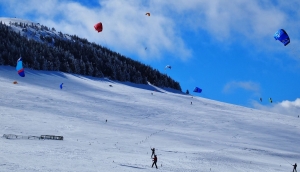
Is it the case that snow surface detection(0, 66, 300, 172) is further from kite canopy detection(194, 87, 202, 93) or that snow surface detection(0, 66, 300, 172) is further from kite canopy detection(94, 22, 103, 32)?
kite canopy detection(94, 22, 103, 32)

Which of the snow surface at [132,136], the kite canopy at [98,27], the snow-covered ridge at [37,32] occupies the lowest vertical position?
the snow surface at [132,136]

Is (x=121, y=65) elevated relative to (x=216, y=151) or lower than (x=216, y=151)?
elevated

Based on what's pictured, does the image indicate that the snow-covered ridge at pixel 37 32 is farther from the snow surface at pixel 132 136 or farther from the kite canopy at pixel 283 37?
the kite canopy at pixel 283 37

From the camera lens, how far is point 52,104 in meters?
40.8

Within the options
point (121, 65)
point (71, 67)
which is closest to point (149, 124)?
point (71, 67)

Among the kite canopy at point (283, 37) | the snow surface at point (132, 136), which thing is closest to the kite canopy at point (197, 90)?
the snow surface at point (132, 136)

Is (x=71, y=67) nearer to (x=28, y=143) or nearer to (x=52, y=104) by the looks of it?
(x=52, y=104)

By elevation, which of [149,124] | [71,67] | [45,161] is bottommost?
[45,161]

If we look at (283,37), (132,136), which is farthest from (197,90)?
(283,37)

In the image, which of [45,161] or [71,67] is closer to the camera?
[45,161]

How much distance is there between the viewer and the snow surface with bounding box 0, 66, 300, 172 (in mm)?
17312

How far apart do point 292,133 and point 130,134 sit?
2201 cm

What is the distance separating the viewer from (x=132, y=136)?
96.5 feet

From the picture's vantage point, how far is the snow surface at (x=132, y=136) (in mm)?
17312
